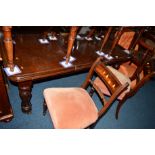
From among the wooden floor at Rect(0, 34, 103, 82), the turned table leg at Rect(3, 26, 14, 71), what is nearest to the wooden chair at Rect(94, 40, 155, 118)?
the wooden floor at Rect(0, 34, 103, 82)

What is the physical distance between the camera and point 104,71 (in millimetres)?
1756

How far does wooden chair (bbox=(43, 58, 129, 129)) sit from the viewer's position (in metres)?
1.58

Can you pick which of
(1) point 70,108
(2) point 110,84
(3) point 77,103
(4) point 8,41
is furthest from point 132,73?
(4) point 8,41

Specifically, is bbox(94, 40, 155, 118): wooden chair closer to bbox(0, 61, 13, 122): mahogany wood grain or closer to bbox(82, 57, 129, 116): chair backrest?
bbox(82, 57, 129, 116): chair backrest

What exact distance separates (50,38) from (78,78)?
111 cm

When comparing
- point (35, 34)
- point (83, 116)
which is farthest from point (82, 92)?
point (35, 34)

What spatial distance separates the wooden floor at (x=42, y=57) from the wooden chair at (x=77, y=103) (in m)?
0.25

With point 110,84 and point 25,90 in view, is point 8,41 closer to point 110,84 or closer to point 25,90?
point 25,90

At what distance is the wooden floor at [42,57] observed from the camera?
173 centimetres

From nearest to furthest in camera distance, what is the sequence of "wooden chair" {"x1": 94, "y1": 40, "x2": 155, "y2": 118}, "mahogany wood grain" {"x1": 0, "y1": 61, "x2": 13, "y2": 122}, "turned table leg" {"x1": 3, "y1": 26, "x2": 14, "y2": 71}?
"turned table leg" {"x1": 3, "y1": 26, "x2": 14, "y2": 71} → "mahogany wood grain" {"x1": 0, "y1": 61, "x2": 13, "y2": 122} → "wooden chair" {"x1": 94, "y1": 40, "x2": 155, "y2": 118}

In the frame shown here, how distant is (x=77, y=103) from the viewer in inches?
69.2

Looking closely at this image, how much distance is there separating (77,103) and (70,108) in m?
0.11

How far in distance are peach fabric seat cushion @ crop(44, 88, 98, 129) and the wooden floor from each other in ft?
0.84
